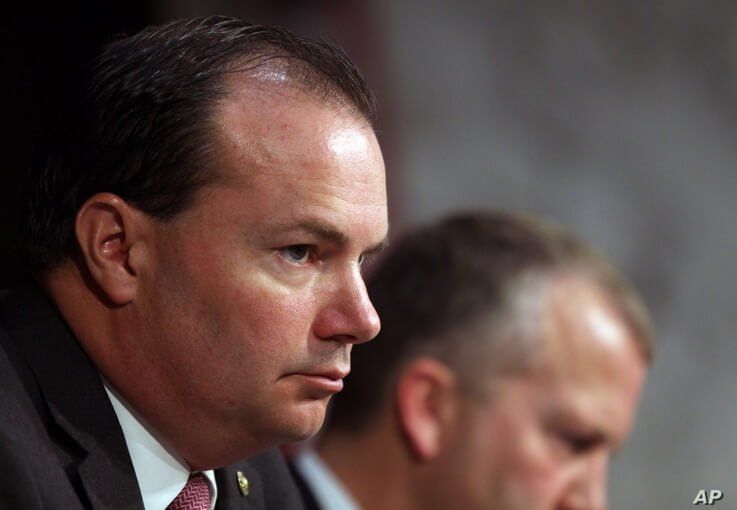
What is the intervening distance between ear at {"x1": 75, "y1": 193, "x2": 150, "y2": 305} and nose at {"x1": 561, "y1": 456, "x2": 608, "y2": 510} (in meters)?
1.34

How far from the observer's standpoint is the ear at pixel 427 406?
8.79 feet

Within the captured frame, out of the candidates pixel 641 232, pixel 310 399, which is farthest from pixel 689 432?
pixel 310 399

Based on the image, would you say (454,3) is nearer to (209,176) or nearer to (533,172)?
(533,172)

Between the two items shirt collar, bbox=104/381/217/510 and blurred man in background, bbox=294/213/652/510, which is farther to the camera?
blurred man in background, bbox=294/213/652/510

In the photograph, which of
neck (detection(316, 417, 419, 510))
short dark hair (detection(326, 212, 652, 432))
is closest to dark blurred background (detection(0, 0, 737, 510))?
short dark hair (detection(326, 212, 652, 432))

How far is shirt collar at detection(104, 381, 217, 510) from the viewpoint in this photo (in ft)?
5.20

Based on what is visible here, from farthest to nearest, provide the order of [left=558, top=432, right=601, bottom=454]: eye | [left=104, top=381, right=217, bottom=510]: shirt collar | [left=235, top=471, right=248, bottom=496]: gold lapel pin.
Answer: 1. [left=558, top=432, right=601, bottom=454]: eye
2. [left=235, top=471, right=248, bottom=496]: gold lapel pin
3. [left=104, top=381, right=217, bottom=510]: shirt collar

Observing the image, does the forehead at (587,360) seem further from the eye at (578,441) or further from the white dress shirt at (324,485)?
the white dress shirt at (324,485)

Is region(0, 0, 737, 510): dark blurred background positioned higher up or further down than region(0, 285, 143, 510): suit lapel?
higher up

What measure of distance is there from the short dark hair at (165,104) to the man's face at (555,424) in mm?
1224

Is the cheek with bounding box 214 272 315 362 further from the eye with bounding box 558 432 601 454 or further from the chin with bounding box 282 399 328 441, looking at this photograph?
the eye with bounding box 558 432 601 454

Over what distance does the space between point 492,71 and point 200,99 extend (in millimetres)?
2992

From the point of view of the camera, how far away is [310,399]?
1520 millimetres

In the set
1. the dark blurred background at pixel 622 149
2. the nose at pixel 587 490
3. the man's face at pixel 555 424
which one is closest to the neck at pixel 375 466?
the man's face at pixel 555 424
